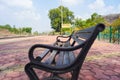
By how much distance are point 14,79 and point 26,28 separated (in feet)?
276

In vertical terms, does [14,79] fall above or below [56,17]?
below

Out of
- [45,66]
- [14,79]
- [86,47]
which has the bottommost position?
[14,79]

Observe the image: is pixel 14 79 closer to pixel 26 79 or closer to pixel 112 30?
pixel 26 79

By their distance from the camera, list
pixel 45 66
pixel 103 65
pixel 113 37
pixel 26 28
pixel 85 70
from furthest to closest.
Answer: pixel 26 28 < pixel 113 37 < pixel 103 65 < pixel 85 70 < pixel 45 66

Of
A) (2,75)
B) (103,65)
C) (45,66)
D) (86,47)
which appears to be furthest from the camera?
(103,65)

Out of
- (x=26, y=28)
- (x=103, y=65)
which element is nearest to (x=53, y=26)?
(x=26, y=28)

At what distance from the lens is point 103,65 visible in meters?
4.59

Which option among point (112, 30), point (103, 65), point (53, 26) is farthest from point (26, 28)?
point (103, 65)

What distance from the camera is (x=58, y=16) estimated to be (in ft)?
247

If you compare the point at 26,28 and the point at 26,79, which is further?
the point at 26,28

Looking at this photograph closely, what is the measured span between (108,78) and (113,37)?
10375 mm

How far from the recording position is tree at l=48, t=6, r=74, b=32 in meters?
73.7

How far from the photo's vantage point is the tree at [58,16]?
242ft

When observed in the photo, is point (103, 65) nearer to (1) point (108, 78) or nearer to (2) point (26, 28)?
(1) point (108, 78)
